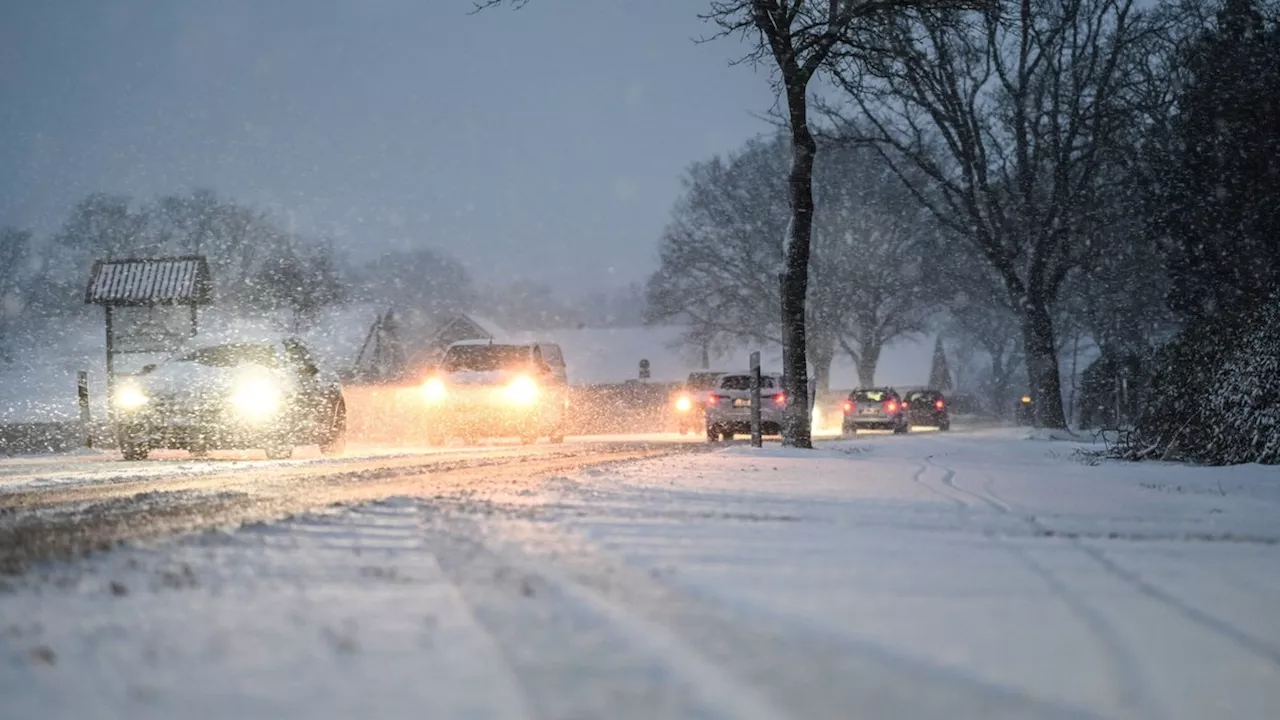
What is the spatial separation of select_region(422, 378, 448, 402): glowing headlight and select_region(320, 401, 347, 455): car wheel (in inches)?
131

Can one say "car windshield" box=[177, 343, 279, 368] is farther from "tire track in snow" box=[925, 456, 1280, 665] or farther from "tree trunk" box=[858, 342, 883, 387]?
"tree trunk" box=[858, 342, 883, 387]

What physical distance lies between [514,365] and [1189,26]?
687 inches

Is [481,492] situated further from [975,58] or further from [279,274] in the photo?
[279,274]

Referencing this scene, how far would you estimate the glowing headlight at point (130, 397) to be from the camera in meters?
13.6

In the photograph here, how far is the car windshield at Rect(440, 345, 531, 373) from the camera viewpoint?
19.6m

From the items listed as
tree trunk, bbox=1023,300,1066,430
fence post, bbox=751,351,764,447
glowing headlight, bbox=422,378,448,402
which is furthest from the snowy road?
tree trunk, bbox=1023,300,1066,430

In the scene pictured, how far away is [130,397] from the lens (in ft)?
44.8

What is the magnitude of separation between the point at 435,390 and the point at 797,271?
798 centimetres

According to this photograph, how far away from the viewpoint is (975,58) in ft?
81.6

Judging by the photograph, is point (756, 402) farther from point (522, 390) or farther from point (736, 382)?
point (736, 382)

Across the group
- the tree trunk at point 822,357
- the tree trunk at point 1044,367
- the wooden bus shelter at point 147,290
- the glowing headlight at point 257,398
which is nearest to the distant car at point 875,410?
the tree trunk at point 822,357

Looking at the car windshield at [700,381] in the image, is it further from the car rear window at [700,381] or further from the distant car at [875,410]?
the distant car at [875,410]

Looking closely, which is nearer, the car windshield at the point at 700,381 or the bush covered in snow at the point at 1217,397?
the bush covered in snow at the point at 1217,397

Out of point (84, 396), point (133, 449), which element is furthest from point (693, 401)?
point (133, 449)
